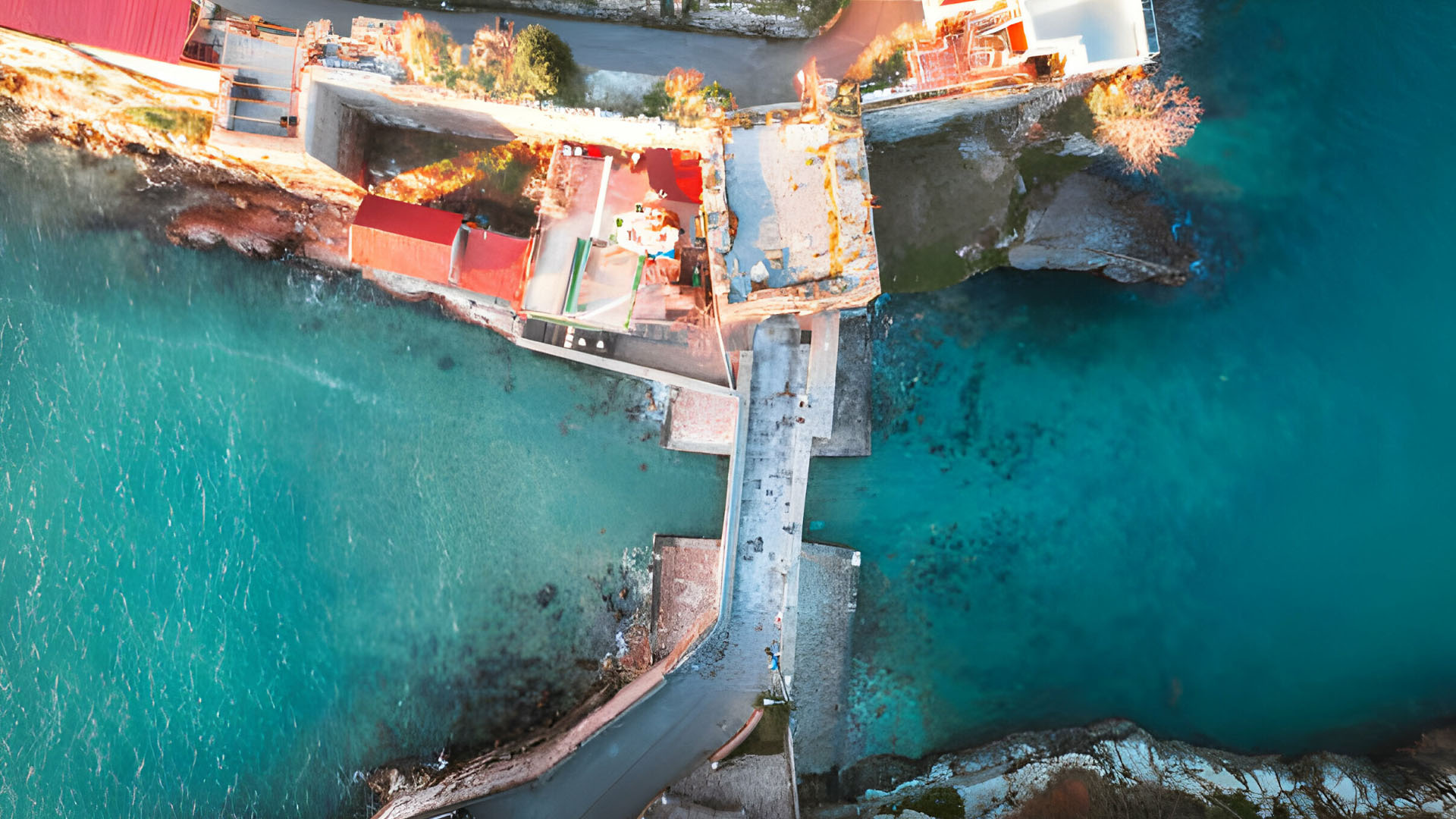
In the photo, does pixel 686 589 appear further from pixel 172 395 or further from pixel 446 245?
pixel 172 395

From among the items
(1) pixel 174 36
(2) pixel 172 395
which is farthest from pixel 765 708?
(1) pixel 174 36

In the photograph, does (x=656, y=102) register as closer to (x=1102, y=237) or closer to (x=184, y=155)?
(x=1102, y=237)

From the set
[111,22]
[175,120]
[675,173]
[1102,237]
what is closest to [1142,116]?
[1102,237]

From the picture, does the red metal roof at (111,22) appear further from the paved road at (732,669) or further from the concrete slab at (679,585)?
the concrete slab at (679,585)

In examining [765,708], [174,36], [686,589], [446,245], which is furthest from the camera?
[686,589]

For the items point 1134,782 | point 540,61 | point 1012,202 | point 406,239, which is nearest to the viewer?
point 540,61

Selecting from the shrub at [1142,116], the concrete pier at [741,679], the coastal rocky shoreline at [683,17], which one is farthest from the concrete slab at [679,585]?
the shrub at [1142,116]

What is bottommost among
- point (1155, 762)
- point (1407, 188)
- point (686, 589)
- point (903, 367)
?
point (1155, 762)

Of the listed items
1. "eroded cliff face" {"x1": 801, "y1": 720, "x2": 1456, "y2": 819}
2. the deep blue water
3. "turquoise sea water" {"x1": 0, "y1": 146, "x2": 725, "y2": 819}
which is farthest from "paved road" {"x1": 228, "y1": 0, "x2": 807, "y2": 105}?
"eroded cliff face" {"x1": 801, "y1": 720, "x2": 1456, "y2": 819}

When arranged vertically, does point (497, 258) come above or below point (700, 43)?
below
